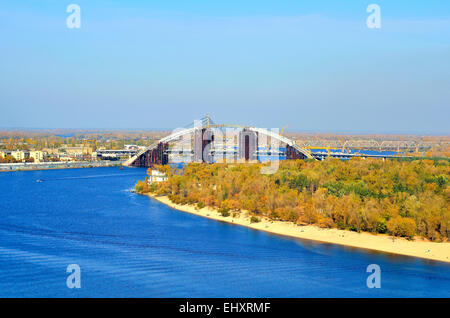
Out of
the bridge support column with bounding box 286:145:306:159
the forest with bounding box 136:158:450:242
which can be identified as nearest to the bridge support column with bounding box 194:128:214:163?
the bridge support column with bounding box 286:145:306:159

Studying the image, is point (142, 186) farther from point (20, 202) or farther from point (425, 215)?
point (425, 215)

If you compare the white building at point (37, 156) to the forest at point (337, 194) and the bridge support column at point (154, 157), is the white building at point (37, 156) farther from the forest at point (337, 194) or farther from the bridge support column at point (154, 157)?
the forest at point (337, 194)

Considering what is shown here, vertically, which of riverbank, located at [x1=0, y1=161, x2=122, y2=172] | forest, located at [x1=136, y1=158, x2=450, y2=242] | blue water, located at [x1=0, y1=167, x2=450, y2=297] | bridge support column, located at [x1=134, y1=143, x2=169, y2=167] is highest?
bridge support column, located at [x1=134, y1=143, x2=169, y2=167]

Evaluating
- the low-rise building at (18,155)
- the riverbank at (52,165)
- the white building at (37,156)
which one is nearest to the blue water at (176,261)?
the riverbank at (52,165)

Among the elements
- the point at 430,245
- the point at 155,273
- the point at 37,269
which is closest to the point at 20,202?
the point at 37,269

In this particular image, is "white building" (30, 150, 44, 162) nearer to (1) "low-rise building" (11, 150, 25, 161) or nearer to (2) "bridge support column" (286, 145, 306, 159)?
(1) "low-rise building" (11, 150, 25, 161)
